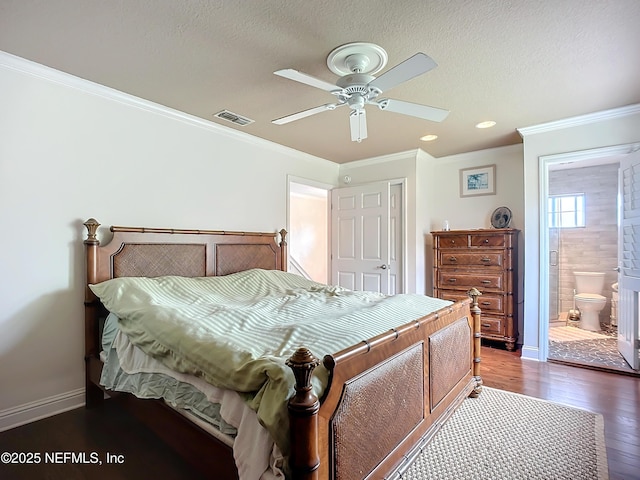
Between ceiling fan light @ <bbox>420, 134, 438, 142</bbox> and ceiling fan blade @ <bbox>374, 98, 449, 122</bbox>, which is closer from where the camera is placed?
ceiling fan blade @ <bbox>374, 98, 449, 122</bbox>

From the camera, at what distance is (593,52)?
2121mm

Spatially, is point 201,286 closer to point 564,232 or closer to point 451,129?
point 451,129

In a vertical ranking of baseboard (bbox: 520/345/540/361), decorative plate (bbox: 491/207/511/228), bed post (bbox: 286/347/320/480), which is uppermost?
decorative plate (bbox: 491/207/511/228)

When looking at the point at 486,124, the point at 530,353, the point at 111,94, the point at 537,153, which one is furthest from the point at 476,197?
the point at 111,94

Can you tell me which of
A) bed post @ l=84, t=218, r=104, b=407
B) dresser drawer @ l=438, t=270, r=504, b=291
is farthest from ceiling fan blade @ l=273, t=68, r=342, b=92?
Result: dresser drawer @ l=438, t=270, r=504, b=291

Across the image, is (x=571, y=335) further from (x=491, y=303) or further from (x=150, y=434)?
(x=150, y=434)

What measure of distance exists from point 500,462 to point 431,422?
399mm

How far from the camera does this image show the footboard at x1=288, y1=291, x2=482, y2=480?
1.04m

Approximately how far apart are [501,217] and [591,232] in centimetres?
186

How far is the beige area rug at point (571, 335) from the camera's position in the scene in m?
4.25

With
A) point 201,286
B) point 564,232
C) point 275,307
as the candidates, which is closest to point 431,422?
point 275,307

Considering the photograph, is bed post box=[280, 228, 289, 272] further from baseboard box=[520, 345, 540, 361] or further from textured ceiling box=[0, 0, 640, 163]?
baseboard box=[520, 345, 540, 361]

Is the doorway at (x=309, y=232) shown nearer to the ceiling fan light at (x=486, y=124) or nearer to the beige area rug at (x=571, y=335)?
the ceiling fan light at (x=486, y=124)

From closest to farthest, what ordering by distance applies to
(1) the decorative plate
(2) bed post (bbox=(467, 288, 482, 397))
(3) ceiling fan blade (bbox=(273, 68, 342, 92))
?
(3) ceiling fan blade (bbox=(273, 68, 342, 92)) → (2) bed post (bbox=(467, 288, 482, 397)) → (1) the decorative plate
